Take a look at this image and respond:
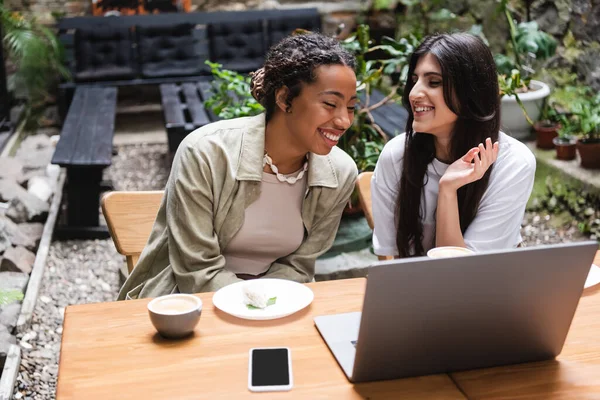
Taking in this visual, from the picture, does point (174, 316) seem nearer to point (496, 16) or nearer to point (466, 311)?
point (466, 311)

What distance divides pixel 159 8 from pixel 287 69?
5515mm

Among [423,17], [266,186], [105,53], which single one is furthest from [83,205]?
[423,17]

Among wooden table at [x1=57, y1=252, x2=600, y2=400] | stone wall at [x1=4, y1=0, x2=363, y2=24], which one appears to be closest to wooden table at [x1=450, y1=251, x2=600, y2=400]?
wooden table at [x1=57, y1=252, x2=600, y2=400]

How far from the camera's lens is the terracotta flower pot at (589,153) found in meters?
4.44

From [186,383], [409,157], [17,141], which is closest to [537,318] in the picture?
[186,383]

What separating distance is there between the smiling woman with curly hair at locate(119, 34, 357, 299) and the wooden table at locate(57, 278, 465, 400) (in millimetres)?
371

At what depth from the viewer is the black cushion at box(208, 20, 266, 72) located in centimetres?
693

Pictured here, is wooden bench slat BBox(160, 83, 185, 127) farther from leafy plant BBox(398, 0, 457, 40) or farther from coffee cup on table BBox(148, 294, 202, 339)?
coffee cup on table BBox(148, 294, 202, 339)

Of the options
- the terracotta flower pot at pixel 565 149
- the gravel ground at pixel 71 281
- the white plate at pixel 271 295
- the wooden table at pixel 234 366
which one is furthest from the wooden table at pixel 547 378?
the terracotta flower pot at pixel 565 149

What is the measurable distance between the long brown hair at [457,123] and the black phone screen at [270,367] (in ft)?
2.64

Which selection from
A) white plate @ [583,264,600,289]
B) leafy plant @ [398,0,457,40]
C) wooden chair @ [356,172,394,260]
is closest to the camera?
white plate @ [583,264,600,289]

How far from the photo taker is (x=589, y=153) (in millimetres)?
4465

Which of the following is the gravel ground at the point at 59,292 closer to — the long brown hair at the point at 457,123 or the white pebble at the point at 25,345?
the white pebble at the point at 25,345

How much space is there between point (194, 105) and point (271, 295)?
3.89 meters
